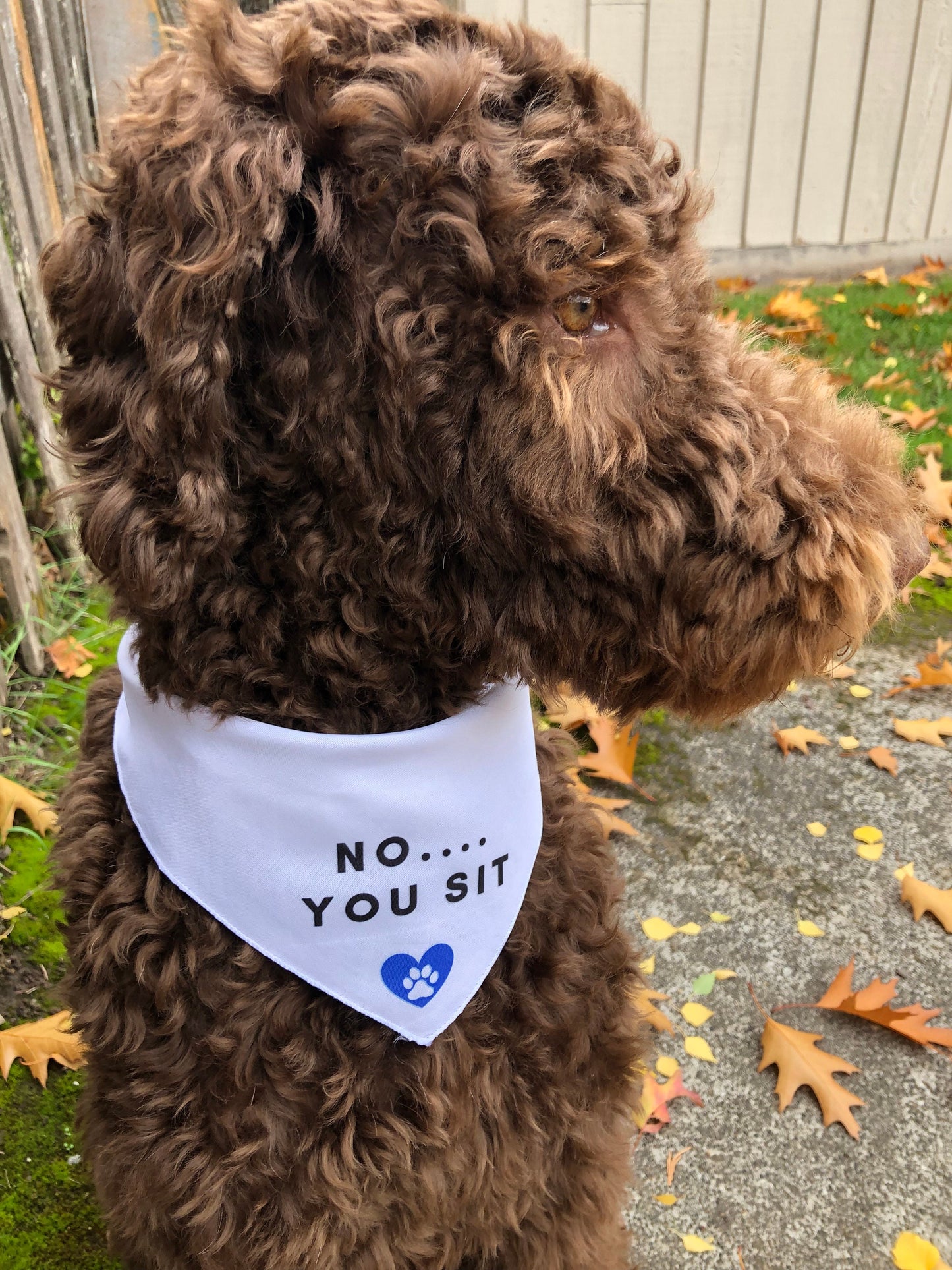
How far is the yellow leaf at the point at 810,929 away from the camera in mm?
2502

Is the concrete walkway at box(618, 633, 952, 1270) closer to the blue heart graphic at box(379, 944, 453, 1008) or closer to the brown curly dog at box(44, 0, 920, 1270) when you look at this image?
the brown curly dog at box(44, 0, 920, 1270)

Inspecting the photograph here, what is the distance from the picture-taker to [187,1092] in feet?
4.44

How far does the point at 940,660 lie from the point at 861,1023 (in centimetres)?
146

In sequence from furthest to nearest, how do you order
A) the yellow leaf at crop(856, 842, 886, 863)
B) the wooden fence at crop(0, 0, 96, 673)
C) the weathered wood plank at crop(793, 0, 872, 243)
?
1. the weathered wood plank at crop(793, 0, 872, 243)
2. the wooden fence at crop(0, 0, 96, 673)
3. the yellow leaf at crop(856, 842, 886, 863)

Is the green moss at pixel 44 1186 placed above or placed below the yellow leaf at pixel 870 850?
above

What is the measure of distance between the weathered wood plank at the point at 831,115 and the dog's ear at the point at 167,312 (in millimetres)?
5755

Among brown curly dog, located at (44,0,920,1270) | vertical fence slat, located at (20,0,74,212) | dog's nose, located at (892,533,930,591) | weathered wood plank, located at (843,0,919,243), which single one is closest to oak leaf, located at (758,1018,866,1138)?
brown curly dog, located at (44,0,920,1270)

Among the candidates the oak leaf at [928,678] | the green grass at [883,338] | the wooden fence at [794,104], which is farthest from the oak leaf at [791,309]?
the oak leaf at [928,678]

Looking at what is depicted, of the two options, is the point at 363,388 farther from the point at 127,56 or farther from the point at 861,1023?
the point at 127,56

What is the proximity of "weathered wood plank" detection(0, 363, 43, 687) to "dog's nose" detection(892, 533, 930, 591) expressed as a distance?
2.34 metres

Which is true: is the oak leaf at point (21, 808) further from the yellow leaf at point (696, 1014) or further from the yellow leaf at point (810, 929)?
the yellow leaf at point (810, 929)

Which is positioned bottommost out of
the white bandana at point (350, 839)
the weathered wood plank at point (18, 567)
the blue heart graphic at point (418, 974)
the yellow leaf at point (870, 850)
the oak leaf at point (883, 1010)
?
the yellow leaf at point (870, 850)

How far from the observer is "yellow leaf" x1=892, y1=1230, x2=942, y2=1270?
1.84m

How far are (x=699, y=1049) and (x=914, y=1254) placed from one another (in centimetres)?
54
